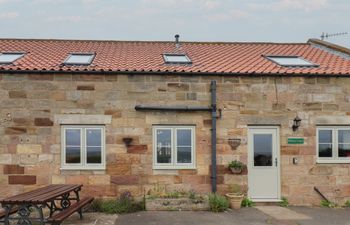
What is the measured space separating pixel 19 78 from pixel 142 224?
502 centimetres

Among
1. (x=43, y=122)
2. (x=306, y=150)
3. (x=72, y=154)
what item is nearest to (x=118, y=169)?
(x=72, y=154)

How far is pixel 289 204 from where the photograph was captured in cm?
1163

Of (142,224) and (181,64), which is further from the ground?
(181,64)

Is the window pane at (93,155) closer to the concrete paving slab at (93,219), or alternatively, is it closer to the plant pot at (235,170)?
the concrete paving slab at (93,219)

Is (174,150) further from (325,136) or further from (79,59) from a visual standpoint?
(325,136)

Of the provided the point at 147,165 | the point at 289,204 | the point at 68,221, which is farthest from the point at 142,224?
the point at 289,204

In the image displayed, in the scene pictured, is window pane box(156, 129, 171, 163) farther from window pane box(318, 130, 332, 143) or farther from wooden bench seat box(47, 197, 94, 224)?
window pane box(318, 130, 332, 143)

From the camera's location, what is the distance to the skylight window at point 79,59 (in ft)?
39.8

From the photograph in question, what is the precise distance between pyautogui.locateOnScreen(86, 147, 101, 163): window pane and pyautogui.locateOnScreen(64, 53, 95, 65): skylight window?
7.97ft


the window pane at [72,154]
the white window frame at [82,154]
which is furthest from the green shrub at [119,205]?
the window pane at [72,154]

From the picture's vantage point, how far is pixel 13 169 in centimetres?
1106

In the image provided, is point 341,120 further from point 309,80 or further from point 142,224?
point 142,224

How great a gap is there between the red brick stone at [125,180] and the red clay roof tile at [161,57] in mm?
2728

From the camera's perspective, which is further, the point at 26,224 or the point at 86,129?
the point at 86,129
